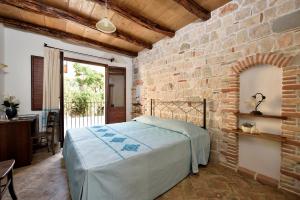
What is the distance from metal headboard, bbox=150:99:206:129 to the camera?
297 cm

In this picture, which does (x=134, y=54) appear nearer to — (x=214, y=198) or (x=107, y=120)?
(x=107, y=120)

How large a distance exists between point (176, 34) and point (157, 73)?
1076 mm

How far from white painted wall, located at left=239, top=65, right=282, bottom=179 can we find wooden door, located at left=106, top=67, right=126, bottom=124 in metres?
3.54

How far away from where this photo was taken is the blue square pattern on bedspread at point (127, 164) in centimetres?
136

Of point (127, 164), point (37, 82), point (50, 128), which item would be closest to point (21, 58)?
point (37, 82)

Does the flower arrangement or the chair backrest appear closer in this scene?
the flower arrangement

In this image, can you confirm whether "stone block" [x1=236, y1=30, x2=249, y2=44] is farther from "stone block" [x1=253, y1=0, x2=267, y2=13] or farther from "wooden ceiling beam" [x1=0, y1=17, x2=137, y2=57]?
"wooden ceiling beam" [x1=0, y1=17, x2=137, y2=57]

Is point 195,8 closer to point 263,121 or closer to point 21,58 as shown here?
point 263,121

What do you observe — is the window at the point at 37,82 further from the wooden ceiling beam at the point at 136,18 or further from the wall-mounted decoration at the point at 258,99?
the wall-mounted decoration at the point at 258,99

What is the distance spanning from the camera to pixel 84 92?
792 centimetres

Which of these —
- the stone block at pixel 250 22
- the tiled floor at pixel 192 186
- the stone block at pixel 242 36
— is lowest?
the tiled floor at pixel 192 186

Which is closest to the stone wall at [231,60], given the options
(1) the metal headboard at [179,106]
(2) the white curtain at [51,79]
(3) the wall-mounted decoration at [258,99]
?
(1) the metal headboard at [179,106]

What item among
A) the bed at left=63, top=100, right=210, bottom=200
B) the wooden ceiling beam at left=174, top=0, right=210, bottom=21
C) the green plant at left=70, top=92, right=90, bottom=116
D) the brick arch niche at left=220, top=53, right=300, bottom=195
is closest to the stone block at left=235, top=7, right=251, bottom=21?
the wooden ceiling beam at left=174, top=0, right=210, bottom=21

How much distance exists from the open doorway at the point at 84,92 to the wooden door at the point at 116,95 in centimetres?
210
